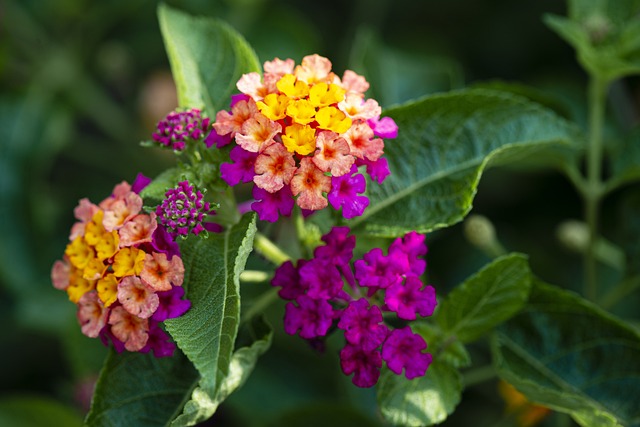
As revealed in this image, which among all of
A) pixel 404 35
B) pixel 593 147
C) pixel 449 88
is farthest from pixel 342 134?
pixel 404 35

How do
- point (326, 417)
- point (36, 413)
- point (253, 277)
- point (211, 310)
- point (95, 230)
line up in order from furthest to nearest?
point (36, 413) → point (326, 417) → point (253, 277) → point (95, 230) → point (211, 310)

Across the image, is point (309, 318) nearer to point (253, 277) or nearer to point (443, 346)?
point (253, 277)

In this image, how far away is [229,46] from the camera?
1.41 metres

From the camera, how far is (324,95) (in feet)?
3.80

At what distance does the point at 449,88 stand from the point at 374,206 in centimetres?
62

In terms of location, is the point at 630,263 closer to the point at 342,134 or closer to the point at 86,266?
the point at 342,134

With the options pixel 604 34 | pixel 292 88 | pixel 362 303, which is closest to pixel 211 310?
pixel 362 303

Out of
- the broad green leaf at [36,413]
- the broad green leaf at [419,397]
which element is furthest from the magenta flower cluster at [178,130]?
the broad green leaf at [36,413]

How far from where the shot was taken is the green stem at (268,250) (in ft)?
4.32

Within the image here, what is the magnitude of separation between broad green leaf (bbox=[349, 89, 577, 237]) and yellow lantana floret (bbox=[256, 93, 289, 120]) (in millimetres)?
264

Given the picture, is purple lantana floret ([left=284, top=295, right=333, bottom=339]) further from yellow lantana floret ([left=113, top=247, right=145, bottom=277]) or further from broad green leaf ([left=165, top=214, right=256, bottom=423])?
yellow lantana floret ([left=113, top=247, right=145, bottom=277])

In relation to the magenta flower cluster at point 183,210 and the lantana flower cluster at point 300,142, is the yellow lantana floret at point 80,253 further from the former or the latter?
the lantana flower cluster at point 300,142

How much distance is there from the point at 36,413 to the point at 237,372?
0.96 meters

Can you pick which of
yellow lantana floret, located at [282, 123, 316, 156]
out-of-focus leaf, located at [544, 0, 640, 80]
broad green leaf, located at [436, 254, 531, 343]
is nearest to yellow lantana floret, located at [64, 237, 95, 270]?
yellow lantana floret, located at [282, 123, 316, 156]
